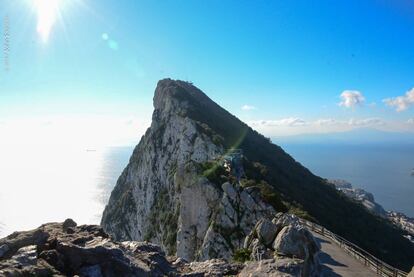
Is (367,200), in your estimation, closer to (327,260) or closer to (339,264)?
(327,260)

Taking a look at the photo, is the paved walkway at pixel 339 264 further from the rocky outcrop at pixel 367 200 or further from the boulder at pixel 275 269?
the rocky outcrop at pixel 367 200

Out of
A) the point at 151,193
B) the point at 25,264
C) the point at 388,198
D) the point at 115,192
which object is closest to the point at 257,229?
the point at 25,264

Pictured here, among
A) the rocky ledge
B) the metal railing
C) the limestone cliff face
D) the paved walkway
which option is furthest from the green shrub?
the limestone cliff face

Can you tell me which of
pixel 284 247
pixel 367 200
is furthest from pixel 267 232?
pixel 367 200

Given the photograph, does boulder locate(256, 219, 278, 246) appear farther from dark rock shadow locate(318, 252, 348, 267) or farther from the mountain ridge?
the mountain ridge

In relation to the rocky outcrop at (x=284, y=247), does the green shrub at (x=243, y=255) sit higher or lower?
lower

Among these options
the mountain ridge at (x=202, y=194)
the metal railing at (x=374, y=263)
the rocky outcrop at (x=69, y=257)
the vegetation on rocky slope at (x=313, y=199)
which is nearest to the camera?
the rocky outcrop at (x=69, y=257)

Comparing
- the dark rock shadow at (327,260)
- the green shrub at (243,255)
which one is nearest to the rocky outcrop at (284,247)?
the green shrub at (243,255)
